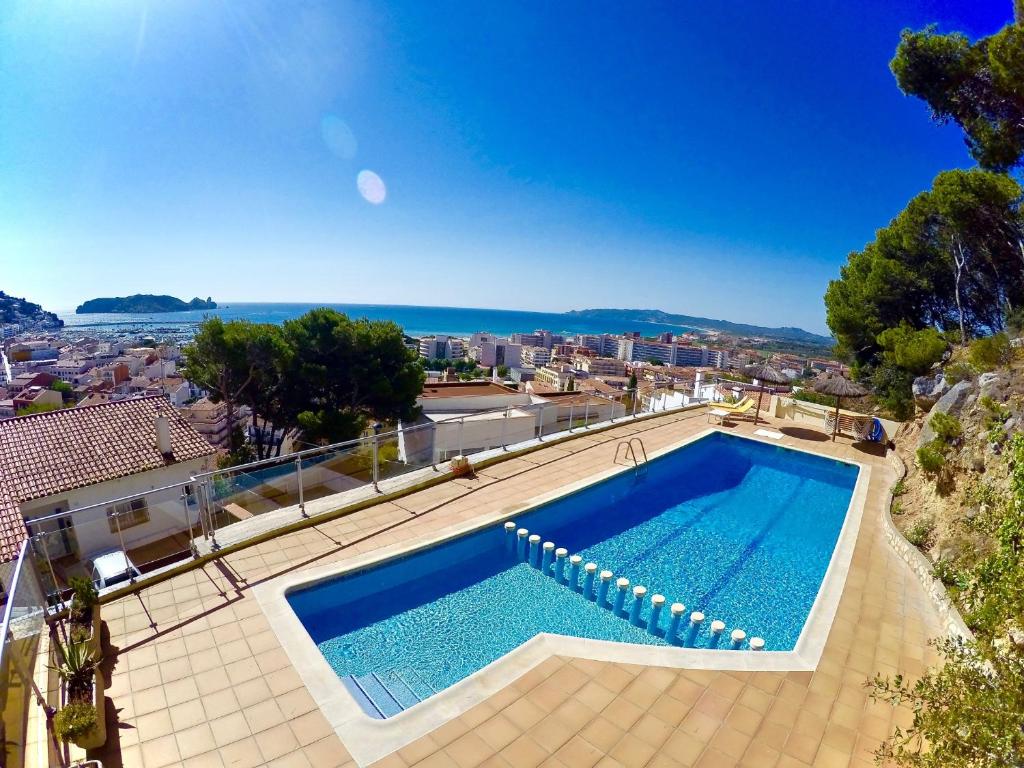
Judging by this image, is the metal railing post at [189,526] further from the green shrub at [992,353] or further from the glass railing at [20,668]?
the green shrub at [992,353]

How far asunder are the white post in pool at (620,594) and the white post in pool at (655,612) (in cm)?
35

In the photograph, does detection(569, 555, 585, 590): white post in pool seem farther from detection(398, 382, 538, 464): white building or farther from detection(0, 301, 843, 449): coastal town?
detection(0, 301, 843, 449): coastal town

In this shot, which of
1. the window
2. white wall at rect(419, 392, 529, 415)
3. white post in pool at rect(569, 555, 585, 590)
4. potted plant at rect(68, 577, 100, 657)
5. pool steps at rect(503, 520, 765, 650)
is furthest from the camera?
white wall at rect(419, 392, 529, 415)

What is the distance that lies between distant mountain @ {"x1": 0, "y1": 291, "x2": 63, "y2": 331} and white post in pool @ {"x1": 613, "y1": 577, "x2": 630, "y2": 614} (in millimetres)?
212647

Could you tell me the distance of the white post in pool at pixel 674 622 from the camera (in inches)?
219

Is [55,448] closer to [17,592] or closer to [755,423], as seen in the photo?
[17,592]

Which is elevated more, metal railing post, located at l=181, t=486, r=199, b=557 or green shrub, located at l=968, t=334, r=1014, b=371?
green shrub, located at l=968, t=334, r=1014, b=371

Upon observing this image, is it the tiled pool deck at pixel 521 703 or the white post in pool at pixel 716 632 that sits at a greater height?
the tiled pool deck at pixel 521 703

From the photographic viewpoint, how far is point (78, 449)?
12297 millimetres

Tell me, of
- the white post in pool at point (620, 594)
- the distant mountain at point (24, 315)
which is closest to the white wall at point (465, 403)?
the white post in pool at point (620, 594)

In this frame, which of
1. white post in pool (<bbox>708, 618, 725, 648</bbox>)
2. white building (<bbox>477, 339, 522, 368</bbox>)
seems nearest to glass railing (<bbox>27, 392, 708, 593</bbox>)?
white post in pool (<bbox>708, 618, 725, 648</bbox>)

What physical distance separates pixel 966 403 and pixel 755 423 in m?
6.49

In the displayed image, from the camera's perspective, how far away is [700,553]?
7531 millimetres

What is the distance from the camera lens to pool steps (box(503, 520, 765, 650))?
18.2 ft
